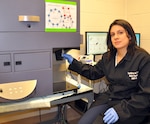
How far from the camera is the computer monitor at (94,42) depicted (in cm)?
229

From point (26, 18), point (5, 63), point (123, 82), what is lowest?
point (123, 82)

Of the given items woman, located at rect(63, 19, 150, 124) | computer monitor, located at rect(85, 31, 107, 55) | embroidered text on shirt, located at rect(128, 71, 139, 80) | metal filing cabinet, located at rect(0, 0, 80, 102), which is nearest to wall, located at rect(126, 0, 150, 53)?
computer monitor, located at rect(85, 31, 107, 55)

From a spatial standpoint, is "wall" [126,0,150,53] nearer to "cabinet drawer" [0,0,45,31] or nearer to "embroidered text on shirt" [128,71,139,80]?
"embroidered text on shirt" [128,71,139,80]

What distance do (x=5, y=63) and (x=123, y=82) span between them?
2.85ft

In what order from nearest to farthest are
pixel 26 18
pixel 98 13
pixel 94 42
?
pixel 26 18
pixel 94 42
pixel 98 13

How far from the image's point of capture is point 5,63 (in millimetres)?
1160

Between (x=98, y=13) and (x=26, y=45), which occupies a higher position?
(x=98, y=13)

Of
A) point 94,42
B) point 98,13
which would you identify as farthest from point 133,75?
point 98,13

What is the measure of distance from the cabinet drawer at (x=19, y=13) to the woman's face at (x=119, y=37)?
1.90ft

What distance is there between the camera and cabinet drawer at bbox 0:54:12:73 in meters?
1.15

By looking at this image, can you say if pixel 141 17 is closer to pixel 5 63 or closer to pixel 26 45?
pixel 26 45

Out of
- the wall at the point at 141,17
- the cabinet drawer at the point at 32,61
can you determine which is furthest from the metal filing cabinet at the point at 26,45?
the wall at the point at 141,17

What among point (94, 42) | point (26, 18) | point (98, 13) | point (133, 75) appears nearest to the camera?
point (26, 18)

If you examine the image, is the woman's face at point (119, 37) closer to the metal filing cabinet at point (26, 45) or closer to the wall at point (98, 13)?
the metal filing cabinet at point (26, 45)
